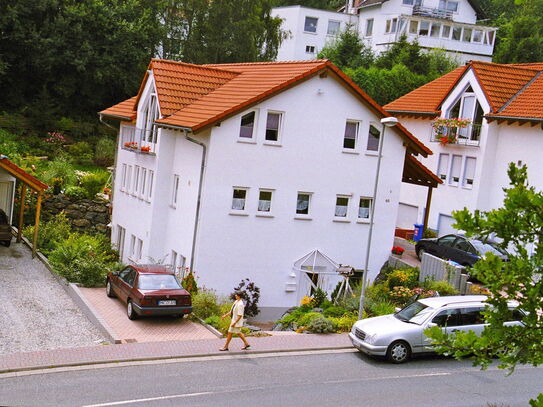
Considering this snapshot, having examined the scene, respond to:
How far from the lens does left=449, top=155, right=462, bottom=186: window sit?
1430 inches

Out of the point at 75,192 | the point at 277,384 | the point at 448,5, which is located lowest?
the point at 277,384

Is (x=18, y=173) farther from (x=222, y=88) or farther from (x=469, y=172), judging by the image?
(x=469, y=172)

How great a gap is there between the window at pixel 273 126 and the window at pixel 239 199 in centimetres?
206

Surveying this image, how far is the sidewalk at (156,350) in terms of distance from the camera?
1662 centimetres

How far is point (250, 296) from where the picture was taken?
25.5m

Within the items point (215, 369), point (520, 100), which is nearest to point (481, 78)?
point (520, 100)

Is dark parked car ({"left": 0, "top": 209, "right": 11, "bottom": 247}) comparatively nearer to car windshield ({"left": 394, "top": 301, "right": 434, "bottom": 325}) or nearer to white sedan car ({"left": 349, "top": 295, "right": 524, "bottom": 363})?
white sedan car ({"left": 349, "top": 295, "right": 524, "bottom": 363})

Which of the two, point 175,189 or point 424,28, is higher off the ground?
point 424,28

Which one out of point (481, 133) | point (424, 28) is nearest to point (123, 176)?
point (481, 133)

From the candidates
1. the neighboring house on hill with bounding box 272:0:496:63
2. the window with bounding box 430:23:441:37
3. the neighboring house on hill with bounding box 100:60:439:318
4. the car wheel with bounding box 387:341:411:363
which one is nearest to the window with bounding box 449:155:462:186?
the neighboring house on hill with bounding box 100:60:439:318

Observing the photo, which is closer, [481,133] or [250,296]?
[250,296]

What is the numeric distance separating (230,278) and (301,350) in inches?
282

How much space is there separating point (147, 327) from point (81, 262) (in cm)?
635

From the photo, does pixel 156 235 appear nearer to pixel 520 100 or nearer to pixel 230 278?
pixel 230 278
